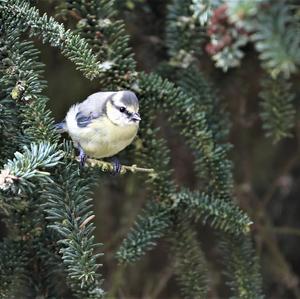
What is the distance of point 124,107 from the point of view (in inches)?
59.6

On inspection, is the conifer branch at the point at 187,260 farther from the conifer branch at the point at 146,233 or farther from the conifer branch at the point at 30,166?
the conifer branch at the point at 30,166

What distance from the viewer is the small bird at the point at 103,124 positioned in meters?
1.53

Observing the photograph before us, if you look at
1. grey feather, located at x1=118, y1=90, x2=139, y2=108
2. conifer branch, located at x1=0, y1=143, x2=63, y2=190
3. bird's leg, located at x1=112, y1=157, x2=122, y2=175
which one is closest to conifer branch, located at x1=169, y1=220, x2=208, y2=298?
bird's leg, located at x1=112, y1=157, x2=122, y2=175

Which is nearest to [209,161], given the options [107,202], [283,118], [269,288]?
[283,118]

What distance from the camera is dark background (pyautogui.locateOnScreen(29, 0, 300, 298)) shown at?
72.1 inches

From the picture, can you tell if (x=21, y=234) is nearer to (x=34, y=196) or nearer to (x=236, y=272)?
(x=34, y=196)

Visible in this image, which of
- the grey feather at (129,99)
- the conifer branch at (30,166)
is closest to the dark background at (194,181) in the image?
the grey feather at (129,99)

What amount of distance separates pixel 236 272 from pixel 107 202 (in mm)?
986

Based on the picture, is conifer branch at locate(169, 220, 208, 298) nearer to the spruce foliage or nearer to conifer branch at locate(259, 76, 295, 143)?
the spruce foliage

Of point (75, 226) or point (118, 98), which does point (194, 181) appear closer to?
point (118, 98)

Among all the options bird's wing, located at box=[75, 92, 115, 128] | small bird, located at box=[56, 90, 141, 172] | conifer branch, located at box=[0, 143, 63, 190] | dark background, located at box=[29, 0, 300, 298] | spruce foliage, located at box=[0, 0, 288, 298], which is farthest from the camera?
dark background, located at box=[29, 0, 300, 298]

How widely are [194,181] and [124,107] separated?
1.07 metres

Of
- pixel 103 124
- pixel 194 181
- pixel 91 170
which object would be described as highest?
pixel 194 181

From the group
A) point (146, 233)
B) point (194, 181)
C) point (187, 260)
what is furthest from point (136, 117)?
point (194, 181)
